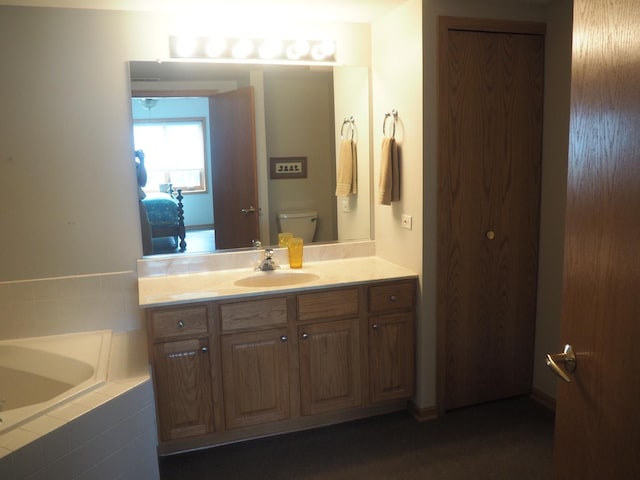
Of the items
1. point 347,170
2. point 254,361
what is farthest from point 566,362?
point 347,170

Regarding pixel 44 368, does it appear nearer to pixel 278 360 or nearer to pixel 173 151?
pixel 278 360

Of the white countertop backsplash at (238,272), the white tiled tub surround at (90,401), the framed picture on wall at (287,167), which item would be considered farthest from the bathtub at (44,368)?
the framed picture on wall at (287,167)

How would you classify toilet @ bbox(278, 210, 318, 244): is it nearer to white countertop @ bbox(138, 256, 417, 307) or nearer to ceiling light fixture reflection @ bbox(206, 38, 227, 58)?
white countertop @ bbox(138, 256, 417, 307)

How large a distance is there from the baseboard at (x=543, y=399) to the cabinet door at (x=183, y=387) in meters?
1.92

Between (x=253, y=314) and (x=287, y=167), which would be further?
(x=287, y=167)

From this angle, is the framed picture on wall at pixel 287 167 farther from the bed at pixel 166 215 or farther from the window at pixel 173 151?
the bed at pixel 166 215

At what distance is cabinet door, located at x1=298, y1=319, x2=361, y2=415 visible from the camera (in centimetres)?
273

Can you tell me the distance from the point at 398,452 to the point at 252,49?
A: 7.59ft

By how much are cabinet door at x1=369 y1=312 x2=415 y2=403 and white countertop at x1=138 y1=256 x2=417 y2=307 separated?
26 cm

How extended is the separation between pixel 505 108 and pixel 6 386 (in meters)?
2.92

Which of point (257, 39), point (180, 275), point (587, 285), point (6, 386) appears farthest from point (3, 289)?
point (587, 285)

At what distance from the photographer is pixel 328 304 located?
8.98 ft

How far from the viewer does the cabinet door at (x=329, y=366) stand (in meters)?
2.73

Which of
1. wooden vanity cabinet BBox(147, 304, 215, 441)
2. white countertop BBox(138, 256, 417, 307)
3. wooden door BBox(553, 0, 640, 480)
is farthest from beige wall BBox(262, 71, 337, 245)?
wooden door BBox(553, 0, 640, 480)
